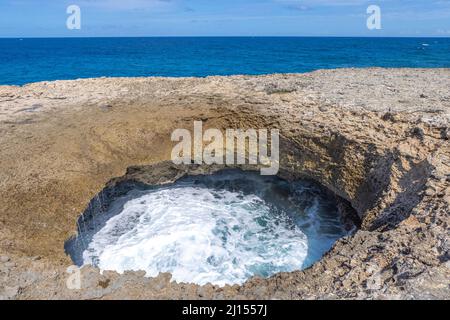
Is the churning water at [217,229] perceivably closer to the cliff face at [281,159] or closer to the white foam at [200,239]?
the white foam at [200,239]

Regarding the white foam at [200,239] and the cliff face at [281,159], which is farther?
the white foam at [200,239]

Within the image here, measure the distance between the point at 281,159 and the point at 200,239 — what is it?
3.28 meters

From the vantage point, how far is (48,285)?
503 cm

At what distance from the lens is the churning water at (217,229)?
796 centimetres

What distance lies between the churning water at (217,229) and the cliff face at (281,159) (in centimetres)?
81

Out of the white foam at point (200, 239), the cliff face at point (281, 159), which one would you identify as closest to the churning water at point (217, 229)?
the white foam at point (200, 239)

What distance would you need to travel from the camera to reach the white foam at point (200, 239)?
7.87m

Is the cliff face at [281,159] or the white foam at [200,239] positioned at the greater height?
the cliff face at [281,159]

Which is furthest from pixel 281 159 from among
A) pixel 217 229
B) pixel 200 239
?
pixel 200 239

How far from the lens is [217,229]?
9.27 m

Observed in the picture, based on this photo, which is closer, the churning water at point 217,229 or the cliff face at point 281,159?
the cliff face at point 281,159

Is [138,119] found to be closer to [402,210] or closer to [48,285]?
[48,285]

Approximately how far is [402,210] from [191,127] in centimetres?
602
